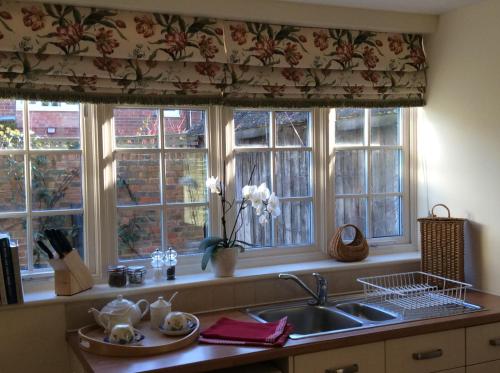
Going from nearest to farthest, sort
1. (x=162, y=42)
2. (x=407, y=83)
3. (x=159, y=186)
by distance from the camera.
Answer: (x=162, y=42)
(x=159, y=186)
(x=407, y=83)

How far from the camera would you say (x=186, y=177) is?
9.27 feet

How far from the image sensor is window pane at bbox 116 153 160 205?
2.70 m

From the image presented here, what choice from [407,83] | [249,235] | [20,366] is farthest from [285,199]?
[20,366]

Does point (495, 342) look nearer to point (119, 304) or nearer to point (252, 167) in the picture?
point (252, 167)

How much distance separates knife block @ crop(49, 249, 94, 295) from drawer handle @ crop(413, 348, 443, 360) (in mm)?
1436

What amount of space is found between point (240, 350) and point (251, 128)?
1.24 metres

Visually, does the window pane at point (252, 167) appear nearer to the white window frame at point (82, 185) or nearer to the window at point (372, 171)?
the window at point (372, 171)

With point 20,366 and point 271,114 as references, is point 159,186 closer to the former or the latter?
point 271,114

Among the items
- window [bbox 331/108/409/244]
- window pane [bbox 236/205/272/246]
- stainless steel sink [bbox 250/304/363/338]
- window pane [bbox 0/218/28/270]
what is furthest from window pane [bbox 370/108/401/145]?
window pane [bbox 0/218/28/270]

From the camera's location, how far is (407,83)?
3170 millimetres

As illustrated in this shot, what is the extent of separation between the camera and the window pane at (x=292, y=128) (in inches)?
119

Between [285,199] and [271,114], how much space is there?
1.49 ft

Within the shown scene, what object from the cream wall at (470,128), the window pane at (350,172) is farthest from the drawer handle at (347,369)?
the window pane at (350,172)

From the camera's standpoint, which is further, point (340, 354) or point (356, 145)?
point (356, 145)
